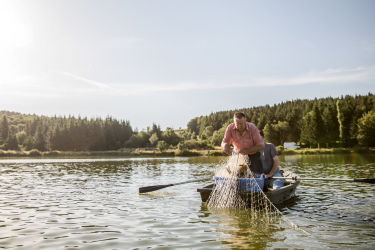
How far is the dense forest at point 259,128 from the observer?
8888 centimetres

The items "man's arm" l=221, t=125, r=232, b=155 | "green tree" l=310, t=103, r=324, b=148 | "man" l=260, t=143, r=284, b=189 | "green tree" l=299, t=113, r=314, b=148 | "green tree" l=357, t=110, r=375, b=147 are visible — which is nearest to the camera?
"man's arm" l=221, t=125, r=232, b=155

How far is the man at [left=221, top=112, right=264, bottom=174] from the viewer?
32.0 ft

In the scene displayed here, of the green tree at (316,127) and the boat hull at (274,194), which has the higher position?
the green tree at (316,127)

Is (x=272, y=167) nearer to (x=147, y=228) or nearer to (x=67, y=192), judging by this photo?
(x=147, y=228)

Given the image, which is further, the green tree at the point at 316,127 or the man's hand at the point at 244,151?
the green tree at the point at 316,127

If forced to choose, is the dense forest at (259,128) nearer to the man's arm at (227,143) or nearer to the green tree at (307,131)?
the green tree at (307,131)

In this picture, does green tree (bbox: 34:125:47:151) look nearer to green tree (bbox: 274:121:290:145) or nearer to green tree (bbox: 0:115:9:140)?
green tree (bbox: 0:115:9:140)

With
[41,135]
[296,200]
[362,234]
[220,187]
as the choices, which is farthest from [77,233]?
[41,135]

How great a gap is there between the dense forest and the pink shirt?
81.3m

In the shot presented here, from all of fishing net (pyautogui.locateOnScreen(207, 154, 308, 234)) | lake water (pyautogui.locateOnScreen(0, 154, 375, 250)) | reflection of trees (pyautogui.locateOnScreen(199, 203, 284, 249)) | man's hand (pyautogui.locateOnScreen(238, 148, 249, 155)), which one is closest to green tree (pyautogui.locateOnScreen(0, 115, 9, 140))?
lake water (pyautogui.locateOnScreen(0, 154, 375, 250))

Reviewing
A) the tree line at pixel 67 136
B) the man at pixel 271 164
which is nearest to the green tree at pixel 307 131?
the man at pixel 271 164

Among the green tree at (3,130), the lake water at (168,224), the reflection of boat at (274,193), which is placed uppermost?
the green tree at (3,130)

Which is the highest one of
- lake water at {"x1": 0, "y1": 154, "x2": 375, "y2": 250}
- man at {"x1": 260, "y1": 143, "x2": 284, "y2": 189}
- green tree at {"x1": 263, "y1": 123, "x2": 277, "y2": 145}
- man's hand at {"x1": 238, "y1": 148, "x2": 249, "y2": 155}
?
green tree at {"x1": 263, "y1": 123, "x2": 277, "y2": 145}

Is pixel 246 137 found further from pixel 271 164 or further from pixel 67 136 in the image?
pixel 67 136
